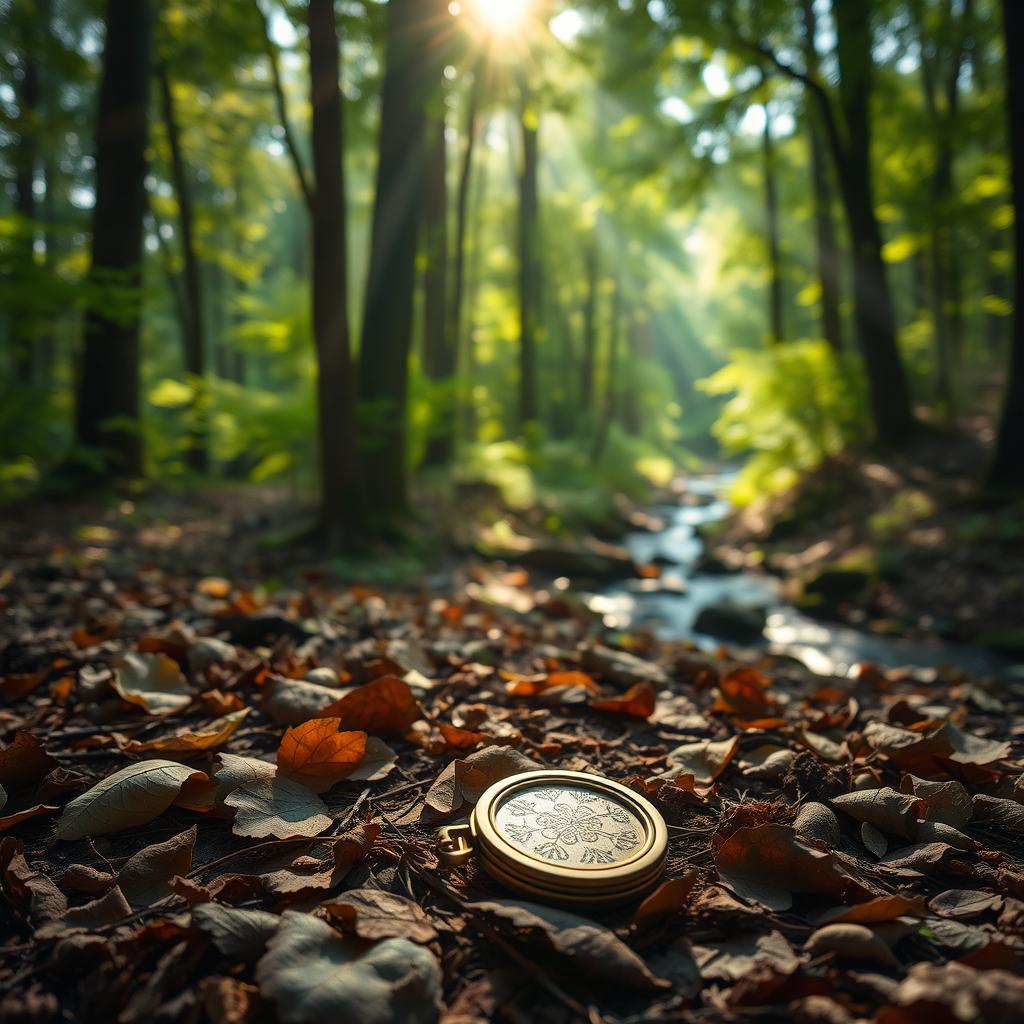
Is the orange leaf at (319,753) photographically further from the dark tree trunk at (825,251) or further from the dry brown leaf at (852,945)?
the dark tree trunk at (825,251)

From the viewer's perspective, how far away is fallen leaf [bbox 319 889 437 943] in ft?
4.21

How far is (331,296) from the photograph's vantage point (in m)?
5.93

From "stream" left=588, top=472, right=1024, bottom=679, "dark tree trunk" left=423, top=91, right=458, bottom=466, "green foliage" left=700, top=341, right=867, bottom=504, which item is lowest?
"stream" left=588, top=472, right=1024, bottom=679

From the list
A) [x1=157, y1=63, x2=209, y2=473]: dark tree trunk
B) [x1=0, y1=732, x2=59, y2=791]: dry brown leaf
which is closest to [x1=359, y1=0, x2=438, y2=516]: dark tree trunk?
[x1=157, y1=63, x2=209, y2=473]: dark tree trunk

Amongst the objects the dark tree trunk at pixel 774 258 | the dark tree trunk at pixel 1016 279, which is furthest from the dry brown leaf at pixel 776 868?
the dark tree trunk at pixel 774 258

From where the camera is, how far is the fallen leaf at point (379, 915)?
4.21 feet

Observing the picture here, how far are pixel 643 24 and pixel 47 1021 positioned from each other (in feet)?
35.3

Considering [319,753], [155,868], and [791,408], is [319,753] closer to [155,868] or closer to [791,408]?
[155,868]

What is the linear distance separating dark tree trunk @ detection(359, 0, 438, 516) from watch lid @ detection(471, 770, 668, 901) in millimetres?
5598

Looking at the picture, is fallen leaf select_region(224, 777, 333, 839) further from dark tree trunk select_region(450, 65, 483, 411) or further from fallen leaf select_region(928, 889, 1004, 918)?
dark tree trunk select_region(450, 65, 483, 411)

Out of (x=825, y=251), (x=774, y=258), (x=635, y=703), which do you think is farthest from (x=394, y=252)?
(x=774, y=258)

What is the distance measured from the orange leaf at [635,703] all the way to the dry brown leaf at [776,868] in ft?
2.80

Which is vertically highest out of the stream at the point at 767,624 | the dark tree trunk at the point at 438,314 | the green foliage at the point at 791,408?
the dark tree trunk at the point at 438,314

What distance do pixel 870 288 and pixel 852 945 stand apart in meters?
10.9
